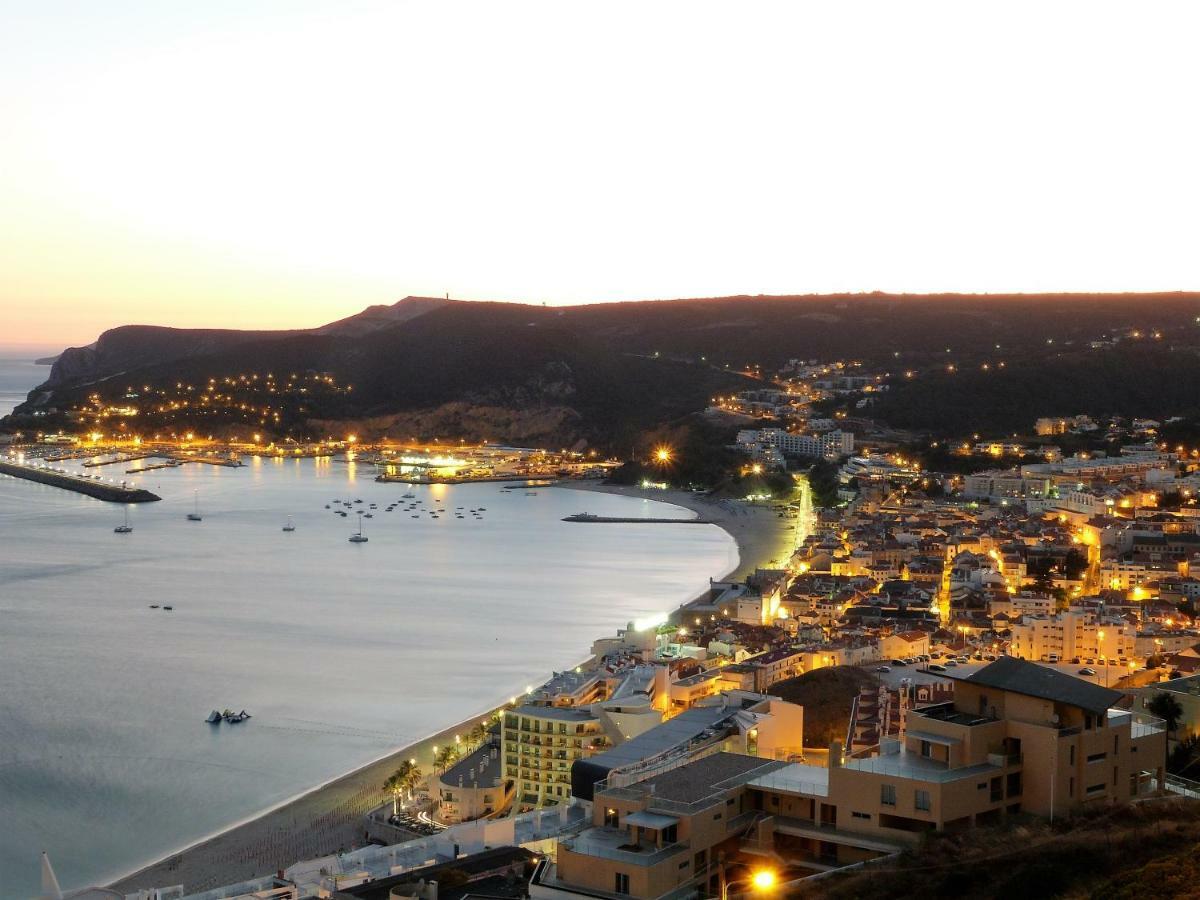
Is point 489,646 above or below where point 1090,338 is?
below

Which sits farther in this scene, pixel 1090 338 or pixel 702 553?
pixel 1090 338

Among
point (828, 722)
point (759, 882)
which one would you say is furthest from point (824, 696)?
point (759, 882)

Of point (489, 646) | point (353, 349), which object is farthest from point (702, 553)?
point (353, 349)

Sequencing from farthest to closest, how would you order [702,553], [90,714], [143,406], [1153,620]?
[143,406] → [702,553] → [1153,620] → [90,714]

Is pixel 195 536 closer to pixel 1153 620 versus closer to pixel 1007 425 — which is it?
pixel 1153 620

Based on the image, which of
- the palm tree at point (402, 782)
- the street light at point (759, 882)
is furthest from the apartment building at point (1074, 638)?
the street light at point (759, 882)

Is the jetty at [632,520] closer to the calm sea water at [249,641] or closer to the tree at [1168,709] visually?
the calm sea water at [249,641]

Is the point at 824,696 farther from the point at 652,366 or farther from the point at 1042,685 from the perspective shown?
the point at 652,366
